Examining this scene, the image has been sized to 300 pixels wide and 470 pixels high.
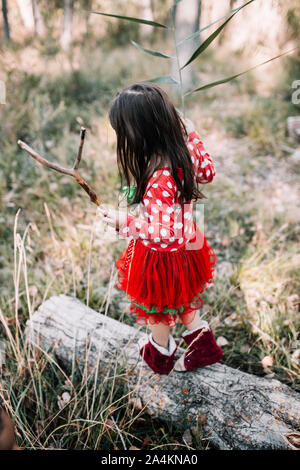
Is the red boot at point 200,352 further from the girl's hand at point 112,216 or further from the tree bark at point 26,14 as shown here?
the tree bark at point 26,14

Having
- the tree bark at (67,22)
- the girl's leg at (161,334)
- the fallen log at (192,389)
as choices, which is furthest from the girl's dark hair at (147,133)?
the tree bark at (67,22)

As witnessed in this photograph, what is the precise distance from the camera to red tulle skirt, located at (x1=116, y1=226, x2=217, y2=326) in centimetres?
150

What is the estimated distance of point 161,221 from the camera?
1.23 metres

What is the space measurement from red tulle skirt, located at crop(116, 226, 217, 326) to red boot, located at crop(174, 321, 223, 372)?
0.56 ft

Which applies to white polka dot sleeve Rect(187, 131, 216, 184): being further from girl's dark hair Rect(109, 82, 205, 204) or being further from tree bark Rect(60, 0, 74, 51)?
tree bark Rect(60, 0, 74, 51)

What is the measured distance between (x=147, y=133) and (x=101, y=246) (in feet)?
5.38

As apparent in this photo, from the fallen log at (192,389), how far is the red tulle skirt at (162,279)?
0.26 meters

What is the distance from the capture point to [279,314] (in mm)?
2188

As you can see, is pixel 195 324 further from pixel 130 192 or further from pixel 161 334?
pixel 130 192

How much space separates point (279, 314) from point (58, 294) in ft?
5.10

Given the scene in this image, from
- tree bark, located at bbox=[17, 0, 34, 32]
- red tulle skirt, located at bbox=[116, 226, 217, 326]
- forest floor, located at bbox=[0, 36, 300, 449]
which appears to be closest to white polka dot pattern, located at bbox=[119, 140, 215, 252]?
red tulle skirt, located at bbox=[116, 226, 217, 326]

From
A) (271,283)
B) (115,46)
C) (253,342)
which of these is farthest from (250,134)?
(115,46)

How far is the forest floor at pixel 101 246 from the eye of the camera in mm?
1651

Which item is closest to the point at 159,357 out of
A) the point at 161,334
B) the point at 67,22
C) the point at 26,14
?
the point at 161,334
